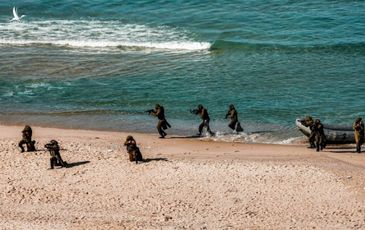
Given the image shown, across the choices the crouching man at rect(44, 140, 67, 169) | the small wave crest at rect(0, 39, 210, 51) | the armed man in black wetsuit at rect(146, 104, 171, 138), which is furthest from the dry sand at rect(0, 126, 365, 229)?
the small wave crest at rect(0, 39, 210, 51)

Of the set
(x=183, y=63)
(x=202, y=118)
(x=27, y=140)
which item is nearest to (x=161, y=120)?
(x=202, y=118)

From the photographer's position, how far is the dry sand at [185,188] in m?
21.5

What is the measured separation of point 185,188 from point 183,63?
18087 millimetres

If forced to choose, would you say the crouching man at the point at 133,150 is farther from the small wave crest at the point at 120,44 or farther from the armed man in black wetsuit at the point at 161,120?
the small wave crest at the point at 120,44

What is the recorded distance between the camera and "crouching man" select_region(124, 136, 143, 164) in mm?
25578

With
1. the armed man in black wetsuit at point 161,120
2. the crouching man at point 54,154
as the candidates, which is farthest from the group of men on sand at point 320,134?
the crouching man at point 54,154

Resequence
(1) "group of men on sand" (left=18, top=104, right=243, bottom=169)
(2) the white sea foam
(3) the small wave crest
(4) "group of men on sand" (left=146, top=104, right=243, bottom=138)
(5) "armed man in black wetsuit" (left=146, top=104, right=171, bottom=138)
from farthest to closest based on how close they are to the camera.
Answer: (2) the white sea foam → (3) the small wave crest → (4) "group of men on sand" (left=146, top=104, right=243, bottom=138) → (5) "armed man in black wetsuit" (left=146, top=104, right=171, bottom=138) → (1) "group of men on sand" (left=18, top=104, right=243, bottom=169)

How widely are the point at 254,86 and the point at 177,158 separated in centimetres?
1067

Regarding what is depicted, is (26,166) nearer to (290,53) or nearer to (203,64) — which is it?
(203,64)

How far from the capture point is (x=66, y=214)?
870 inches

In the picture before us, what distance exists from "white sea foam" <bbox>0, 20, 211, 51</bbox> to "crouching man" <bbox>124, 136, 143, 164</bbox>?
61.8ft

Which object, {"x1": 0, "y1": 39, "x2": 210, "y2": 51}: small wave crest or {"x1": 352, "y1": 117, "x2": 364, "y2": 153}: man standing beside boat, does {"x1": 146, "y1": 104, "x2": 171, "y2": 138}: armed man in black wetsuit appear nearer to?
{"x1": 352, "y1": 117, "x2": 364, "y2": 153}: man standing beside boat

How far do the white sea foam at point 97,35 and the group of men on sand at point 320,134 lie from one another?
17.1m

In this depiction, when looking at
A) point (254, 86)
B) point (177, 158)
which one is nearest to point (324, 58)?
point (254, 86)
